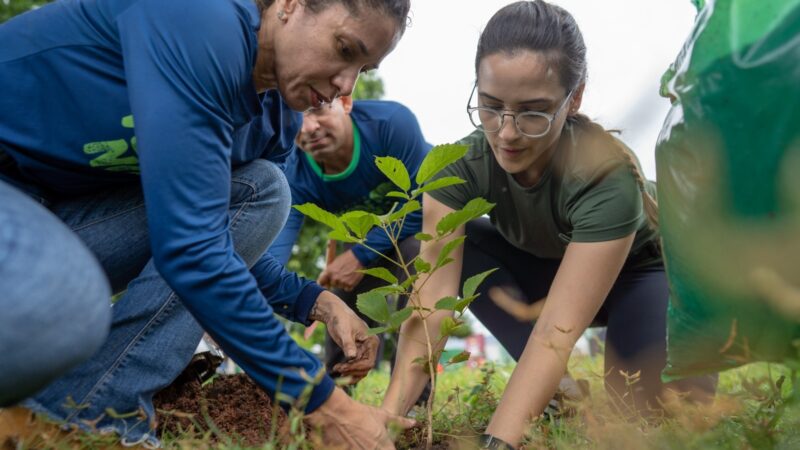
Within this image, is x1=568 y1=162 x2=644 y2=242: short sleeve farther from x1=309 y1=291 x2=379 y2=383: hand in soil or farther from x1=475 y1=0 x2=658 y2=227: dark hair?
x1=309 y1=291 x2=379 y2=383: hand in soil

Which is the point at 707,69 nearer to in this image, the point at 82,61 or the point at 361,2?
the point at 361,2

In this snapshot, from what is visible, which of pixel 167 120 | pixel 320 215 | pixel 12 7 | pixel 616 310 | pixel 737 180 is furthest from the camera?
pixel 12 7

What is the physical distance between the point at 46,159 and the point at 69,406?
0.51 meters

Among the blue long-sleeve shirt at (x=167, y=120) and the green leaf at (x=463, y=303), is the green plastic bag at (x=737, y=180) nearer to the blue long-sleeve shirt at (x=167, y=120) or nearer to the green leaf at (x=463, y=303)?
the green leaf at (x=463, y=303)

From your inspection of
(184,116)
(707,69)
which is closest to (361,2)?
(184,116)

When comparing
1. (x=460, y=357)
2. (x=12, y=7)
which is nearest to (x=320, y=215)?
(x=460, y=357)

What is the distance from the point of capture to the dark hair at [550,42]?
1884 millimetres

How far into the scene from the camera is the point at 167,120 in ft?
4.19

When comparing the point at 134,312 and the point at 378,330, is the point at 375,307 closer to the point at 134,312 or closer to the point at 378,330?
the point at 378,330

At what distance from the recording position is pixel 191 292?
128 cm

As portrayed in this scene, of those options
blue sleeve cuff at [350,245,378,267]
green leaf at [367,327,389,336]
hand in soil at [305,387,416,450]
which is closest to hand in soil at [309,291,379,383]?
green leaf at [367,327,389,336]

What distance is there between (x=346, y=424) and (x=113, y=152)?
0.74 meters

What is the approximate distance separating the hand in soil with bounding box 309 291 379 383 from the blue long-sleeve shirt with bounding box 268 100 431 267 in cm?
118

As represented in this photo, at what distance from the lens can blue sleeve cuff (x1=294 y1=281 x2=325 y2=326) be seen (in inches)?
73.6
